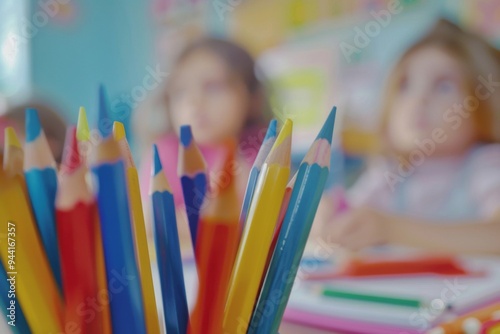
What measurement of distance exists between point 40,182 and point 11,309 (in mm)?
39

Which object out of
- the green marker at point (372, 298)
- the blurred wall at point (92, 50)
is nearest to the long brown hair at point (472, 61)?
the green marker at point (372, 298)

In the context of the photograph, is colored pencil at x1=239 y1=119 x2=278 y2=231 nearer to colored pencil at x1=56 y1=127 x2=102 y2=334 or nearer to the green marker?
colored pencil at x1=56 y1=127 x2=102 y2=334

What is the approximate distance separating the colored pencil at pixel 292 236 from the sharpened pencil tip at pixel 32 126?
0.08 metres

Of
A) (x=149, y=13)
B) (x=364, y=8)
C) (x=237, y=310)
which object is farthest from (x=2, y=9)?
(x=237, y=310)

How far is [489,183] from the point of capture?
2.02 ft

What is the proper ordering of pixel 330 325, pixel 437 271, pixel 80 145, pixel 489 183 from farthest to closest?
pixel 489 183 → pixel 437 271 → pixel 330 325 → pixel 80 145

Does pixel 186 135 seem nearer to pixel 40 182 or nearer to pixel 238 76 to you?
pixel 40 182

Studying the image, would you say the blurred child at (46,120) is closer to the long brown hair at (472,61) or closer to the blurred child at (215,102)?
the blurred child at (215,102)

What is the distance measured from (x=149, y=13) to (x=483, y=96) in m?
0.56

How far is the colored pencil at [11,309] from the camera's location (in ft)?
0.50

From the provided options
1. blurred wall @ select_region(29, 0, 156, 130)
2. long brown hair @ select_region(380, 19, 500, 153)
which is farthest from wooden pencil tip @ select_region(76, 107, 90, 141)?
blurred wall @ select_region(29, 0, 156, 130)

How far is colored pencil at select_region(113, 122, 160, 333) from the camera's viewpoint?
0.16 meters

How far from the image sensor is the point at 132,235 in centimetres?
15

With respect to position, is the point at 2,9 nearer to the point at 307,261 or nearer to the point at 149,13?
the point at 149,13
